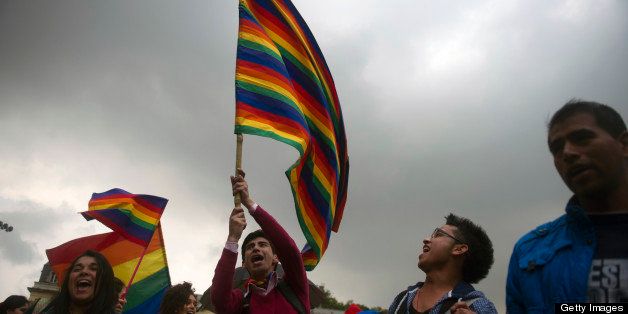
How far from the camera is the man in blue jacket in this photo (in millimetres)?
1825

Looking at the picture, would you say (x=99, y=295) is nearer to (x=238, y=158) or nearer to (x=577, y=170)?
(x=238, y=158)

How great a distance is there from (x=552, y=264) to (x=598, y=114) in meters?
0.68

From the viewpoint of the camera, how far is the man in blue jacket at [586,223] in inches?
71.9

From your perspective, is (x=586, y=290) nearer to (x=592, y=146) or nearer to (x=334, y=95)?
(x=592, y=146)

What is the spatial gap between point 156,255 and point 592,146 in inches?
281

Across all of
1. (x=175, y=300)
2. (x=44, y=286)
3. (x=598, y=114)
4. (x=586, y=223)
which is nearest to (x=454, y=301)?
(x=586, y=223)

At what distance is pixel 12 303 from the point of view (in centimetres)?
663

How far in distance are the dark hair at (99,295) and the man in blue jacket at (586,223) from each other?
10.6ft

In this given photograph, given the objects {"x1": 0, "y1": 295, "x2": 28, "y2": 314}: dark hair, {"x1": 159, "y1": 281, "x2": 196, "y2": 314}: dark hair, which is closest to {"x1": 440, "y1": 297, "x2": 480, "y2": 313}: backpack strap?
{"x1": 159, "y1": 281, "x2": 196, "y2": 314}: dark hair

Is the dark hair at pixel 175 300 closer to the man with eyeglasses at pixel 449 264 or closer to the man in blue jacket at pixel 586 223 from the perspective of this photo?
the man with eyeglasses at pixel 449 264

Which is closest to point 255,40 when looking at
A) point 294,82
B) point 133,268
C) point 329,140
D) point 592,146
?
point 294,82

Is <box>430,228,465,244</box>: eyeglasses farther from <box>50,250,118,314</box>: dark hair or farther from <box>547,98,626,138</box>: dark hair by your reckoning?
<box>50,250,118,314</box>: dark hair

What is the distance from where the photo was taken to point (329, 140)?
5402mm

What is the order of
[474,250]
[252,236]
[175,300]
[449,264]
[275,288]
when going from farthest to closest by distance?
[175,300] → [252,236] → [275,288] → [474,250] → [449,264]
